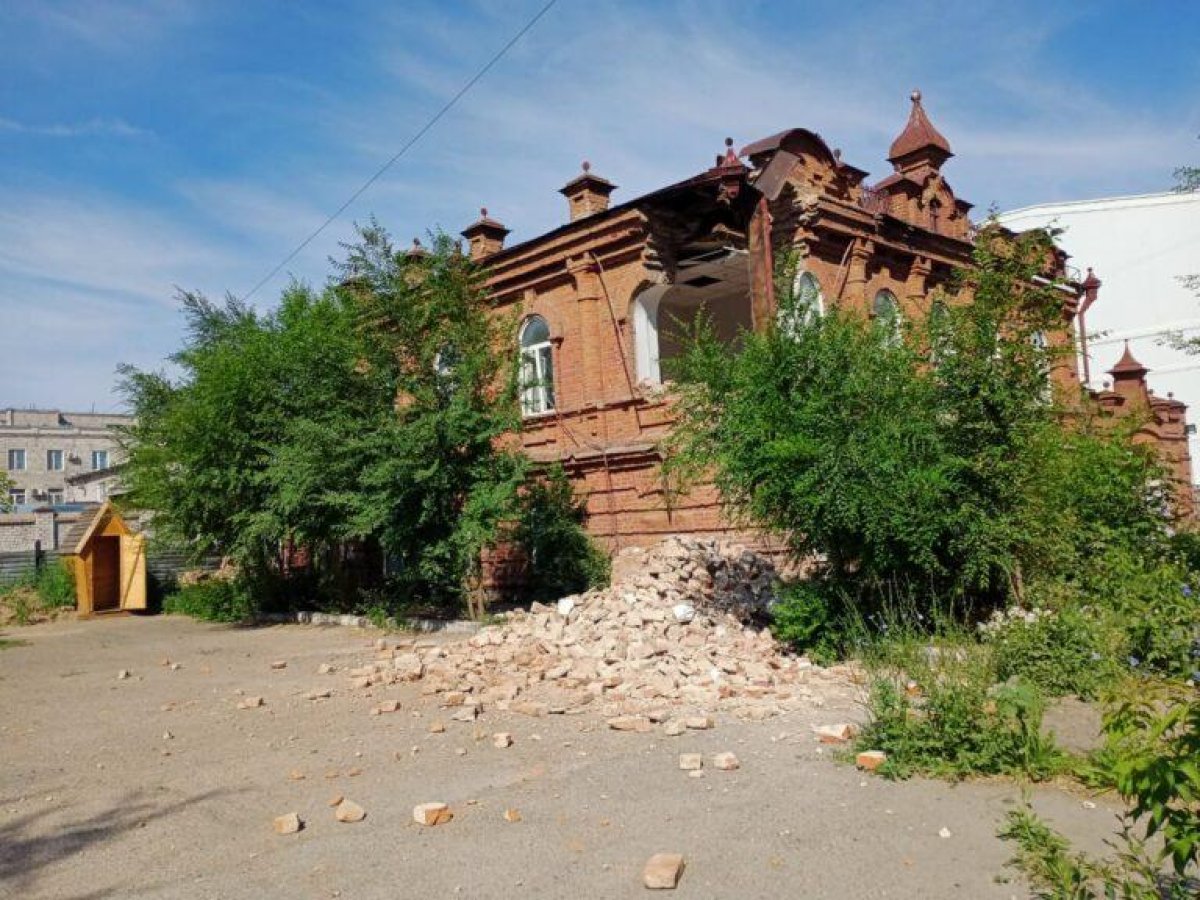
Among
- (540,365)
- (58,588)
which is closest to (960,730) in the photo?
(540,365)

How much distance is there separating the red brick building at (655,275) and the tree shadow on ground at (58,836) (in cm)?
910

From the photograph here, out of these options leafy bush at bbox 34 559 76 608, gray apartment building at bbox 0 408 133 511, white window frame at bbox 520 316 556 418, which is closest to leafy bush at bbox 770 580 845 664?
white window frame at bbox 520 316 556 418

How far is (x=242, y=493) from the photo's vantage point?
1667 centimetres

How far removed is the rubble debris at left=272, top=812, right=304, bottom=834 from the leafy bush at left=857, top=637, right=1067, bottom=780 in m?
3.46

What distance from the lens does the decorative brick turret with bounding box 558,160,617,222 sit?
1700 cm

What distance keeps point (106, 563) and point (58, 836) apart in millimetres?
17821

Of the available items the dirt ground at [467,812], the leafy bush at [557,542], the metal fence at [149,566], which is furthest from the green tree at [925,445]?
the metal fence at [149,566]

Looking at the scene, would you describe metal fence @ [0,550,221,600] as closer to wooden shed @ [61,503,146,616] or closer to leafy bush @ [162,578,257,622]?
wooden shed @ [61,503,146,616]

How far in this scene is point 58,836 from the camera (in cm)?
549

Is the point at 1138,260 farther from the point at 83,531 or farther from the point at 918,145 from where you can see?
A: the point at 83,531

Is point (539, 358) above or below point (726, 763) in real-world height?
above

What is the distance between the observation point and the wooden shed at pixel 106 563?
20.5 metres

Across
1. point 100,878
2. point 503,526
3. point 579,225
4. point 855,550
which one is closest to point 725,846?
point 100,878

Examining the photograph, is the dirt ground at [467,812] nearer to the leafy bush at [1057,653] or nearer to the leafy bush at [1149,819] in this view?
the leafy bush at [1149,819]
